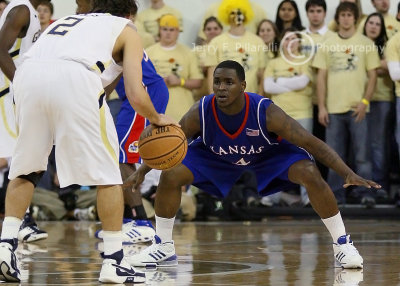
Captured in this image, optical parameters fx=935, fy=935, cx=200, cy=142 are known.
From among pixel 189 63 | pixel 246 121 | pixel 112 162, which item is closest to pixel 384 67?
pixel 189 63

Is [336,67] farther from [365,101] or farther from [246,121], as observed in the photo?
[246,121]

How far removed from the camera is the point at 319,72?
36.6 feet

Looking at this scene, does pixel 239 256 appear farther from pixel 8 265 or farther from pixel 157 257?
pixel 8 265

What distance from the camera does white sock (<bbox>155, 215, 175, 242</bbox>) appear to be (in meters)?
6.19

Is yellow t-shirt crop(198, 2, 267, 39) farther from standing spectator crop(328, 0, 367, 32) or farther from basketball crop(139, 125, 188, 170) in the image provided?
basketball crop(139, 125, 188, 170)

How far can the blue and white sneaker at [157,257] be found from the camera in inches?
238

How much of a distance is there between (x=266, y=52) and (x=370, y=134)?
5.26 ft

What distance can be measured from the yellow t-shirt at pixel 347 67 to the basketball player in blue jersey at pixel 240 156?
15.9 ft

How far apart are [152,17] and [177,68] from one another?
0.89m

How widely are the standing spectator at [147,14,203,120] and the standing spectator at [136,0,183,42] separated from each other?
42cm

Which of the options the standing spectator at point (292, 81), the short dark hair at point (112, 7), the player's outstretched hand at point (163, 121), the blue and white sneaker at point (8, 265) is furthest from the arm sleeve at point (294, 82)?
the blue and white sneaker at point (8, 265)

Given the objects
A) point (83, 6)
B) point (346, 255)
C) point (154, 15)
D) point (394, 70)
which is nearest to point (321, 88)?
point (394, 70)

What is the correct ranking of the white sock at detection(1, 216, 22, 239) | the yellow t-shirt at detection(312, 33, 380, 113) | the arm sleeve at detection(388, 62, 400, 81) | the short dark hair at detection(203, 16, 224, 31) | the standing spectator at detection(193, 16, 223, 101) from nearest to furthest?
the white sock at detection(1, 216, 22, 239) < the arm sleeve at detection(388, 62, 400, 81) < the yellow t-shirt at detection(312, 33, 380, 113) < the standing spectator at detection(193, 16, 223, 101) < the short dark hair at detection(203, 16, 224, 31)

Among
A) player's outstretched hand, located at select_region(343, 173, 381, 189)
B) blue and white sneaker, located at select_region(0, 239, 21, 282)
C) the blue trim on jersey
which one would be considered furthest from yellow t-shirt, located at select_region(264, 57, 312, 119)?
blue and white sneaker, located at select_region(0, 239, 21, 282)
